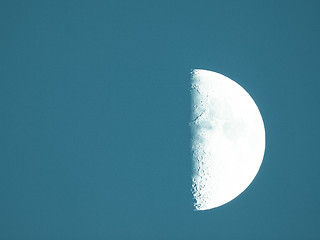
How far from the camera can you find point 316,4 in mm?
2320

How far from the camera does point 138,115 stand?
215cm

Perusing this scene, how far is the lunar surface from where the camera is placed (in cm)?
209

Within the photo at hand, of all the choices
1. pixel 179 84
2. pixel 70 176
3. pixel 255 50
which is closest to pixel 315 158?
pixel 255 50

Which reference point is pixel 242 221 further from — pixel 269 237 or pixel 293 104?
pixel 293 104

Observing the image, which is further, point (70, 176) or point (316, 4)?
point (316, 4)

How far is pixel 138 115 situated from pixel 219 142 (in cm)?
61

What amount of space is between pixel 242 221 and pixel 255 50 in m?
1.29

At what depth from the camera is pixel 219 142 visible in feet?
6.89

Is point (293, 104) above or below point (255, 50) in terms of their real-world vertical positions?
below

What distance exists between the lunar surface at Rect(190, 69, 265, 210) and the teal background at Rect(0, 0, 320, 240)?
9 centimetres

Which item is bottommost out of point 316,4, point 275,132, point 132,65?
point 275,132

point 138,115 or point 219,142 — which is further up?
point 138,115

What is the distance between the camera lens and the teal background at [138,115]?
2139mm

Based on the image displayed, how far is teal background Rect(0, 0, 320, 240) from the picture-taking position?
→ 7.02ft
